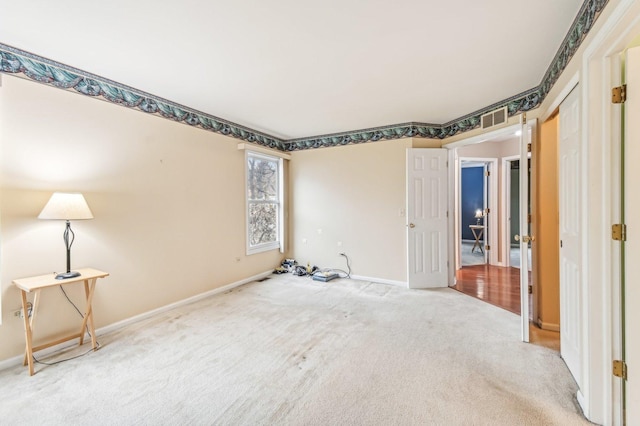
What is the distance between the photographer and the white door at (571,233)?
1.92 metres

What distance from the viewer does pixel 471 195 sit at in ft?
27.9

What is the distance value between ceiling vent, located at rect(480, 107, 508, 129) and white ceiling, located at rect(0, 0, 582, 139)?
0.15 meters

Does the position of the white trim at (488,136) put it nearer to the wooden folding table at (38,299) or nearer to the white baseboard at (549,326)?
the white baseboard at (549,326)

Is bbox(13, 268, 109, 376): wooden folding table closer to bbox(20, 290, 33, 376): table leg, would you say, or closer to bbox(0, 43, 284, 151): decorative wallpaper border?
bbox(20, 290, 33, 376): table leg

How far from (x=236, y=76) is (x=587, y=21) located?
107 inches

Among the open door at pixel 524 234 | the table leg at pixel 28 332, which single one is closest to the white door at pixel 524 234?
the open door at pixel 524 234

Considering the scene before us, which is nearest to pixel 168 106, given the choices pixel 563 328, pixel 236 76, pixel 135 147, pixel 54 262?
pixel 135 147

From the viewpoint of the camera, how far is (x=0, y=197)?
2.22 metres

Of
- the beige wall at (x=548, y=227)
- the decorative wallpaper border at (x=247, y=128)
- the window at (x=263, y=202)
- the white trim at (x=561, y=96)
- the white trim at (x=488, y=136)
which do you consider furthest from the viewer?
the window at (x=263, y=202)

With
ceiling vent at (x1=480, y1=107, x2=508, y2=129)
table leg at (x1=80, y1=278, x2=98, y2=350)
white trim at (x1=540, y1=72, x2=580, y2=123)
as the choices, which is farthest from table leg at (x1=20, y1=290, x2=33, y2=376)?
ceiling vent at (x1=480, y1=107, x2=508, y2=129)

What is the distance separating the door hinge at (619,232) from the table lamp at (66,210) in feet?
12.3

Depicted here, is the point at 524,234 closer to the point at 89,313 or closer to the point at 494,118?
the point at 494,118

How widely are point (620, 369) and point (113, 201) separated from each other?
4204mm

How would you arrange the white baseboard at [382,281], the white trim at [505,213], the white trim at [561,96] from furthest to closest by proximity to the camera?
the white trim at [505,213] → the white baseboard at [382,281] → the white trim at [561,96]
